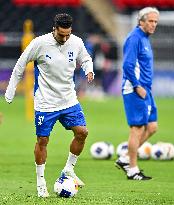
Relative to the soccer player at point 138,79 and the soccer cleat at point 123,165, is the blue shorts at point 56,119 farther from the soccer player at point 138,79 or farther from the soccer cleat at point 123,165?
the soccer cleat at point 123,165

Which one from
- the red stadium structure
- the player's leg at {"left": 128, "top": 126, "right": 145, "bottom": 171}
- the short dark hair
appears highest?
the red stadium structure

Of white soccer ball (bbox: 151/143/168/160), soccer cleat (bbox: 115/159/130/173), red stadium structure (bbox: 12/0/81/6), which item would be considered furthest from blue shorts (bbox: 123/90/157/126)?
red stadium structure (bbox: 12/0/81/6)

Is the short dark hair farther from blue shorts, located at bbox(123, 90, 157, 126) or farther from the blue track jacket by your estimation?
blue shorts, located at bbox(123, 90, 157, 126)

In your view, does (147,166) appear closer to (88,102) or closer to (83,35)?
(88,102)

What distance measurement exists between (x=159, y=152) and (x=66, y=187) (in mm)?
4675

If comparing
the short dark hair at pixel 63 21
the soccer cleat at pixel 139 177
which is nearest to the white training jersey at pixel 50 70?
the short dark hair at pixel 63 21

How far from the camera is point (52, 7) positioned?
38.8 meters

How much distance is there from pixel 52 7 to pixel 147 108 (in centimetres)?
2624

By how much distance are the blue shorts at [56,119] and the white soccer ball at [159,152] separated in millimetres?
4011

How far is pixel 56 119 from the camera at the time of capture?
36.7 ft

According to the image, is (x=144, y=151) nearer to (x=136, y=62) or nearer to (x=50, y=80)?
(x=136, y=62)

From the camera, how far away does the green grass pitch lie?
10523mm

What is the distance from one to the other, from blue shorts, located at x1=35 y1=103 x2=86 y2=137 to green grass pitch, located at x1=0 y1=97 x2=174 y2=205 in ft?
2.57

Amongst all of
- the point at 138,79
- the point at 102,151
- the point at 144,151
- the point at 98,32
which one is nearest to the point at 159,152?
the point at 144,151
